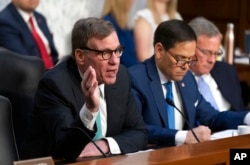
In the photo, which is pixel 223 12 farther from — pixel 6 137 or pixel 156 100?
pixel 6 137

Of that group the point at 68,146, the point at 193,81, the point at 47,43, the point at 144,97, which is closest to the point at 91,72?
the point at 68,146

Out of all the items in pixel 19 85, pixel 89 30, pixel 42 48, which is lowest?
pixel 42 48

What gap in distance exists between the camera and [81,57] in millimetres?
2916

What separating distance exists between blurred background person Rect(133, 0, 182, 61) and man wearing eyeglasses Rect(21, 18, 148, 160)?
215 centimetres

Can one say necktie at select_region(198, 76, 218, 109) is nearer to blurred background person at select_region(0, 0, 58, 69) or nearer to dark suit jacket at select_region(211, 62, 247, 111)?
dark suit jacket at select_region(211, 62, 247, 111)

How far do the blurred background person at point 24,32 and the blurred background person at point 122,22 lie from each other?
558mm

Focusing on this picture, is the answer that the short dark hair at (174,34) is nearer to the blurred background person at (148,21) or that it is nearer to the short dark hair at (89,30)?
the short dark hair at (89,30)

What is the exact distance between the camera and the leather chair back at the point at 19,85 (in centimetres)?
323

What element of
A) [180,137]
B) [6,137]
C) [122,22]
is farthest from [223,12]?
[6,137]

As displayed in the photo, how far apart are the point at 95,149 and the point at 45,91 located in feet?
1.08

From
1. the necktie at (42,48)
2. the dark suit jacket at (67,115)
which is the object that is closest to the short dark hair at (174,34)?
the dark suit jacket at (67,115)

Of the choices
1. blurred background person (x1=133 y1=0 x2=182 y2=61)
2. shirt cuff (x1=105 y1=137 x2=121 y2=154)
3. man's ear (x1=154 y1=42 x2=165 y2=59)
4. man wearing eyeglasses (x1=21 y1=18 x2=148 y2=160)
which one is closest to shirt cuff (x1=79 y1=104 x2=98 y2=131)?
man wearing eyeglasses (x1=21 y1=18 x2=148 y2=160)

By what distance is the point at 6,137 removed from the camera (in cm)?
258

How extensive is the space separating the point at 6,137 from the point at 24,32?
2.25 meters
